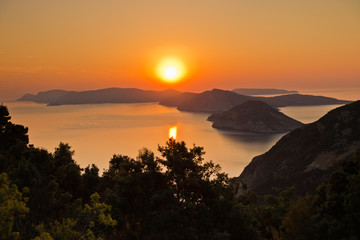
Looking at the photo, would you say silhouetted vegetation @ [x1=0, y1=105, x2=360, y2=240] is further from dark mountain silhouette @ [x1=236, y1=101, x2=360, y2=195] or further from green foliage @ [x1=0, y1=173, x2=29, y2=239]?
dark mountain silhouette @ [x1=236, y1=101, x2=360, y2=195]

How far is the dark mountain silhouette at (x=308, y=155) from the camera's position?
7162 centimetres

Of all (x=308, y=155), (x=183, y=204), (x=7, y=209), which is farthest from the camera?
(x=308, y=155)

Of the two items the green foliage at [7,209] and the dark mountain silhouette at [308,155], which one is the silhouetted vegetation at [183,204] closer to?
the green foliage at [7,209]

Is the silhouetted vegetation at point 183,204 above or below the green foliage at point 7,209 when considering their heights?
below

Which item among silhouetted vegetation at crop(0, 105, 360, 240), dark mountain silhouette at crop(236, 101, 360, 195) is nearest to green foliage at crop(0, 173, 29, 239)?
silhouetted vegetation at crop(0, 105, 360, 240)

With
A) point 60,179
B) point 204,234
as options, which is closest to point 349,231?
point 204,234

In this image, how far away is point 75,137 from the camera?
553ft

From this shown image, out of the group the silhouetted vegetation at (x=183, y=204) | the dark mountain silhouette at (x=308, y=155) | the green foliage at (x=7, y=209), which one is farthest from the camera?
the dark mountain silhouette at (x=308, y=155)

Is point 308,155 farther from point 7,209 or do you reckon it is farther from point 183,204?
point 7,209

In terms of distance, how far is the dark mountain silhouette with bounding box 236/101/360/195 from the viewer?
71.6 metres

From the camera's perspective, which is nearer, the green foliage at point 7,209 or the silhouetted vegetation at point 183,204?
the green foliage at point 7,209

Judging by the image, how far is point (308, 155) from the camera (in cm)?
8381

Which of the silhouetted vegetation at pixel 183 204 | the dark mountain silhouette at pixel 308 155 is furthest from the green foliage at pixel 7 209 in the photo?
the dark mountain silhouette at pixel 308 155

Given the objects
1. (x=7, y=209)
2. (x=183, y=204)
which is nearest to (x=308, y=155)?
(x=183, y=204)
